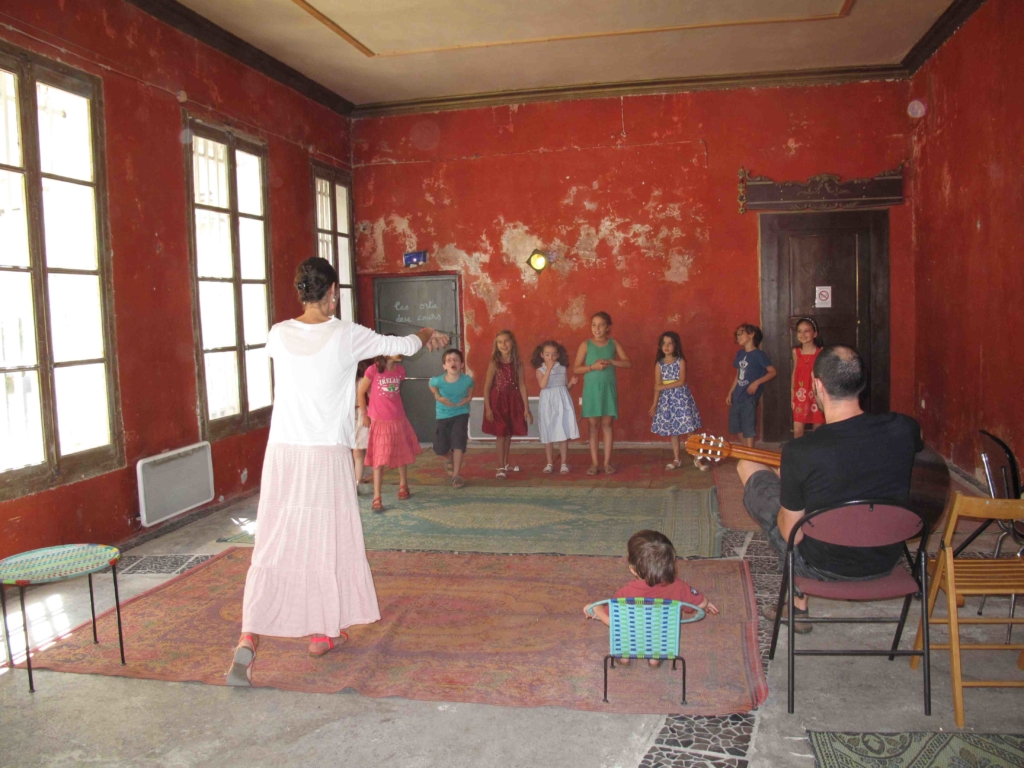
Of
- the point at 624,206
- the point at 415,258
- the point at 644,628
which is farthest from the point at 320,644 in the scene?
the point at 624,206

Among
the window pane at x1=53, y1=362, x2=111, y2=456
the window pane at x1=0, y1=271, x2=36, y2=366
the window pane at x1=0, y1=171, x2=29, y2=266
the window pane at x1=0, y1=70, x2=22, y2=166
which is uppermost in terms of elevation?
the window pane at x1=0, y1=70, x2=22, y2=166

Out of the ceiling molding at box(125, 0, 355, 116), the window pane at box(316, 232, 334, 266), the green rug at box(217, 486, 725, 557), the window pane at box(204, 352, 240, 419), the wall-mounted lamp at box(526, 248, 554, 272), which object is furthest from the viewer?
the wall-mounted lamp at box(526, 248, 554, 272)

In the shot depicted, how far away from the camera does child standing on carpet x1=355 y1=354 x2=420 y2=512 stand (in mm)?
6223

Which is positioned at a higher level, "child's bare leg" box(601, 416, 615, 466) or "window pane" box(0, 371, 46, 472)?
"window pane" box(0, 371, 46, 472)

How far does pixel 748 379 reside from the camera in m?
7.52

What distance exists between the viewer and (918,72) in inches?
307

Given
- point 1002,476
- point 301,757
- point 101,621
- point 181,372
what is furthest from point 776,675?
point 181,372

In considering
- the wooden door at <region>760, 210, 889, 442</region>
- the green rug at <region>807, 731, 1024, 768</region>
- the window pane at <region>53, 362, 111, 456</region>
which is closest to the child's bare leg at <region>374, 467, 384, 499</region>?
the window pane at <region>53, 362, 111, 456</region>

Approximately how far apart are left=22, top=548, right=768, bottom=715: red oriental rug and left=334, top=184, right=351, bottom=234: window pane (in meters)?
4.98

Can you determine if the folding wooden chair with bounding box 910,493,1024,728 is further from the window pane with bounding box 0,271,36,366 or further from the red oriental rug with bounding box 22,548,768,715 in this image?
the window pane with bounding box 0,271,36,366

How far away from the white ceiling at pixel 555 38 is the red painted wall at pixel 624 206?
407 millimetres

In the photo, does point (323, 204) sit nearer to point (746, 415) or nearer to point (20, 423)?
point (20, 423)

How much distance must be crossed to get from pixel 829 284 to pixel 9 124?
272 inches

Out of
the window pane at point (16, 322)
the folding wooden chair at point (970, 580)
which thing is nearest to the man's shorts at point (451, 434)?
the window pane at point (16, 322)
